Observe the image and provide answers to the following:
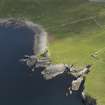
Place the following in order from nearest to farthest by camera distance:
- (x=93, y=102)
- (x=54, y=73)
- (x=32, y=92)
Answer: (x=93, y=102) < (x=32, y=92) < (x=54, y=73)

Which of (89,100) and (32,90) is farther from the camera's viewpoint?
(32,90)

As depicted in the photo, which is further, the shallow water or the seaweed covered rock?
the shallow water

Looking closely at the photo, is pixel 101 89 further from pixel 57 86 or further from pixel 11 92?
pixel 11 92

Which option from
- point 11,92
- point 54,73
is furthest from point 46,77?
point 11,92

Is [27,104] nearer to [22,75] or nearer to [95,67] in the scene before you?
[22,75]

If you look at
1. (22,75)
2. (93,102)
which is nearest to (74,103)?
(93,102)

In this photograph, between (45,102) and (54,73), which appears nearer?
(45,102)

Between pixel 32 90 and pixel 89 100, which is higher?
pixel 89 100

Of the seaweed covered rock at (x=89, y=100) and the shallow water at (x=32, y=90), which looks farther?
the shallow water at (x=32, y=90)

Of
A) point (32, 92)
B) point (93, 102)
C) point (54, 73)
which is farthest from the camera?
point (54, 73)
